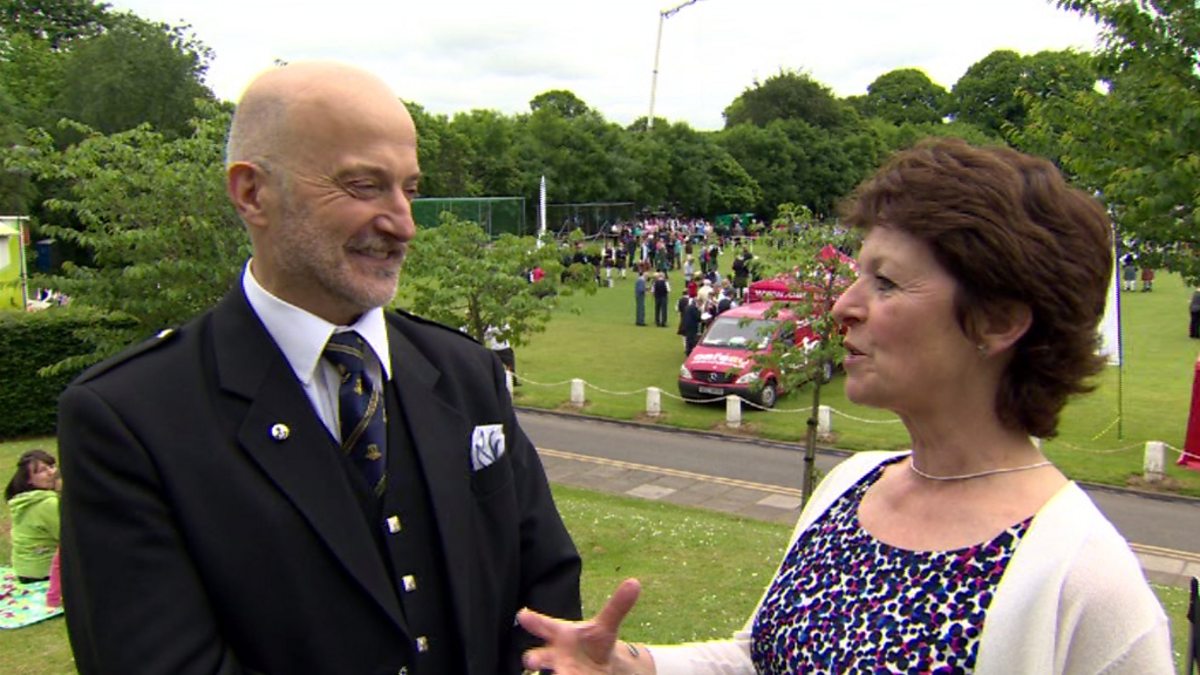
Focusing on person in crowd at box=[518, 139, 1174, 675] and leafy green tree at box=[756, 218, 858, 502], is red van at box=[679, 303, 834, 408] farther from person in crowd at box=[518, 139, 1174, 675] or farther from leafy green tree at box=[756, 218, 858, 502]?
person in crowd at box=[518, 139, 1174, 675]

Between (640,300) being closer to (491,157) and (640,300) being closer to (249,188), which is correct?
(491,157)

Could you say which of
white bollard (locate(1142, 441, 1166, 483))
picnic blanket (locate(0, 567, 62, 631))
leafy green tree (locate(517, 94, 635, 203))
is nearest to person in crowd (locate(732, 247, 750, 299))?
white bollard (locate(1142, 441, 1166, 483))

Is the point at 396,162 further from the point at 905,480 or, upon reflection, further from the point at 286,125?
the point at 905,480

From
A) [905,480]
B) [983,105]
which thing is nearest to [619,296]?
[905,480]

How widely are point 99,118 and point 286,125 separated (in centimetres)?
4170

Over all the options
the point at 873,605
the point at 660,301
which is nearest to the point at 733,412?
the point at 660,301

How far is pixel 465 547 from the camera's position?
7.66 ft

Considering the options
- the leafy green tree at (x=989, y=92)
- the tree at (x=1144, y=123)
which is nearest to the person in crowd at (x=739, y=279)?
A: the tree at (x=1144, y=123)

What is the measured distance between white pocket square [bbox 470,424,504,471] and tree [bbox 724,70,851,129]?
76.6 m

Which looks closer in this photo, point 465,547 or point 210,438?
point 210,438

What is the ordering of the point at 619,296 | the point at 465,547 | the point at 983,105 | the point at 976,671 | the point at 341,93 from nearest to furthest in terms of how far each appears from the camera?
1. the point at 976,671
2. the point at 341,93
3. the point at 465,547
4. the point at 619,296
5. the point at 983,105

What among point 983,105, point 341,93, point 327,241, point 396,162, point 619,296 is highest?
point 983,105

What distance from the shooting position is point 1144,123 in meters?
8.35

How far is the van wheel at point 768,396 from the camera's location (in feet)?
61.5
